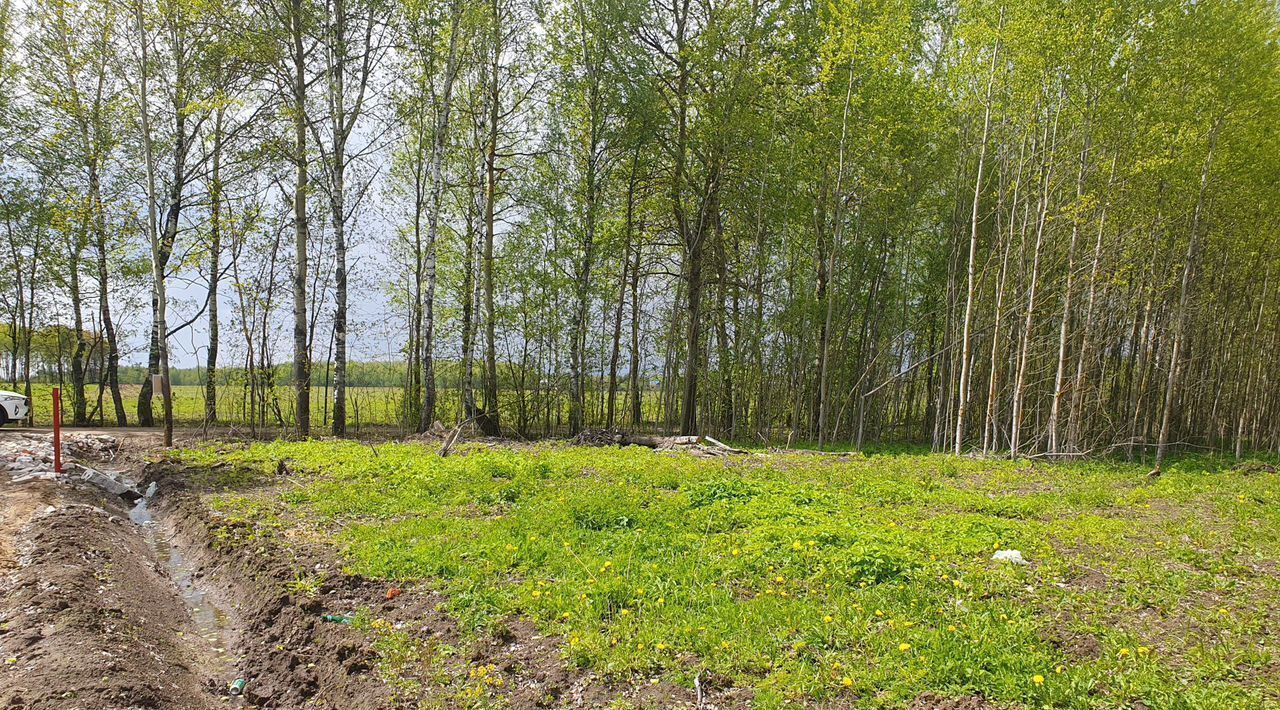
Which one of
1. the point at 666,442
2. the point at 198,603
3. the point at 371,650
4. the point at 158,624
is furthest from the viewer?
the point at 666,442

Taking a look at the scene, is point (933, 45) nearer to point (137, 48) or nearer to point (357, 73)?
point (357, 73)

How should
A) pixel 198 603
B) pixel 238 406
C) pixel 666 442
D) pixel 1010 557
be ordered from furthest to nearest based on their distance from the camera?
pixel 238 406
pixel 666 442
pixel 198 603
pixel 1010 557

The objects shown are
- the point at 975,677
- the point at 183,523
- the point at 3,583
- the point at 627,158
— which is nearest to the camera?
the point at 975,677

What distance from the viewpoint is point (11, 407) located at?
642 inches

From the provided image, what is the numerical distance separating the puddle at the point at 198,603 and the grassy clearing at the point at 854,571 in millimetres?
812

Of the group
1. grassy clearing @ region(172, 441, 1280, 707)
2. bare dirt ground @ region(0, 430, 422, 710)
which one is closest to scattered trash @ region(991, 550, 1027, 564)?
grassy clearing @ region(172, 441, 1280, 707)

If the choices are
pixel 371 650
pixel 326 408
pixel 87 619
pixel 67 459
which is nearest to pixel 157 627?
pixel 87 619

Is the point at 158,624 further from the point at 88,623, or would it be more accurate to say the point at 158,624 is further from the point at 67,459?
the point at 67,459

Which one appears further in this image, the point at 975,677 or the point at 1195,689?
the point at 975,677

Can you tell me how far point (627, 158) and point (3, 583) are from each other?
676 inches

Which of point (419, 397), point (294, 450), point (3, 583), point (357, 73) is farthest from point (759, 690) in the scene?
point (419, 397)

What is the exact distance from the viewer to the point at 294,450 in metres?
12.5

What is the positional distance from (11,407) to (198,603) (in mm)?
15821

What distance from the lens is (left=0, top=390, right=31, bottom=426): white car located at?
53.1 ft
